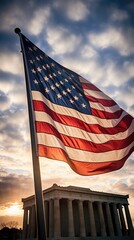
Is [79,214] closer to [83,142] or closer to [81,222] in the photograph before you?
[81,222]

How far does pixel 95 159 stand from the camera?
809cm

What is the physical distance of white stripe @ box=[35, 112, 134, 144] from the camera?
7.09m

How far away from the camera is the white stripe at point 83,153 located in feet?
21.9

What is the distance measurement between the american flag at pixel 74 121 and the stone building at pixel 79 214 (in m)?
39.6

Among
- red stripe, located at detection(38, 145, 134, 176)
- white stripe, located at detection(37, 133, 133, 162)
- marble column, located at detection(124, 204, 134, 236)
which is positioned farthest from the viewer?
marble column, located at detection(124, 204, 134, 236)

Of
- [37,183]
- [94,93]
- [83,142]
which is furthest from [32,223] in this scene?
[37,183]

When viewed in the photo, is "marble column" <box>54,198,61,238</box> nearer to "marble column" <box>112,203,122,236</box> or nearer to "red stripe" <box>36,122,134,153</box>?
"marble column" <box>112,203,122,236</box>

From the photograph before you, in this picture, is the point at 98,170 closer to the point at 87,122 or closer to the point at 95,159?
the point at 95,159

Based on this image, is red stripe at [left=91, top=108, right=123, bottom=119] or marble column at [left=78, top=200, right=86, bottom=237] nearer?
red stripe at [left=91, top=108, right=123, bottom=119]

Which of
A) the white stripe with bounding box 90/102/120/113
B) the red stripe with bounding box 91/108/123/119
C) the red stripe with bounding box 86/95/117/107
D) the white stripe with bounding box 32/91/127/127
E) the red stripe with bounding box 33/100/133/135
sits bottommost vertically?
the red stripe with bounding box 33/100/133/135

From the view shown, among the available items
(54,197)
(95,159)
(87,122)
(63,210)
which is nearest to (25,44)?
(87,122)

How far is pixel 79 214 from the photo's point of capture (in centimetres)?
5019

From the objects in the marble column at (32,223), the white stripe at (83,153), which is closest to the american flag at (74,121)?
the white stripe at (83,153)

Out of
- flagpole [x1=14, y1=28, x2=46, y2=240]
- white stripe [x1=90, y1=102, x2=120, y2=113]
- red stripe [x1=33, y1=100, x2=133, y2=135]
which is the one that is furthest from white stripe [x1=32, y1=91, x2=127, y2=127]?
flagpole [x1=14, y1=28, x2=46, y2=240]
